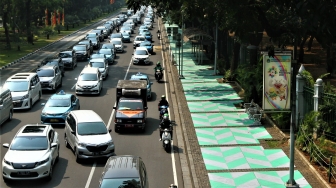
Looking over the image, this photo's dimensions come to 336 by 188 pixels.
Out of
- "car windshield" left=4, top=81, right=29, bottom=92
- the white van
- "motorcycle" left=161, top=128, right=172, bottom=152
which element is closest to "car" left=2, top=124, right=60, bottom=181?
"motorcycle" left=161, top=128, right=172, bottom=152

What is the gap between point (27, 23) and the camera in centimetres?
7100

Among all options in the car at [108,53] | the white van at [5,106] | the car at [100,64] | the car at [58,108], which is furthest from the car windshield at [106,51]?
the white van at [5,106]

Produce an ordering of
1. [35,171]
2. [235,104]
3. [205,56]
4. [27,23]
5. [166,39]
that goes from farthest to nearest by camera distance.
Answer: [166,39] < [27,23] < [205,56] < [235,104] < [35,171]

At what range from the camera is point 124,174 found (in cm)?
1658

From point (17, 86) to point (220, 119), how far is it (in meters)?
11.8

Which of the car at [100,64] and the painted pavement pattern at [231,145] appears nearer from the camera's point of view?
the painted pavement pattern at [231,145]

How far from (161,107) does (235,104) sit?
6876mm

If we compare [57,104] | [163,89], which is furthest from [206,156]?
[163,89]

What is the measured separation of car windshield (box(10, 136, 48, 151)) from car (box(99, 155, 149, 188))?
4.41 metres

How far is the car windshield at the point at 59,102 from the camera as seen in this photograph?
95.8 ft

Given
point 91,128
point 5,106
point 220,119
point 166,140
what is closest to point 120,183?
point 91,128

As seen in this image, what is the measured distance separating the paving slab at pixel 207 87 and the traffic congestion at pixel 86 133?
5.37 feet

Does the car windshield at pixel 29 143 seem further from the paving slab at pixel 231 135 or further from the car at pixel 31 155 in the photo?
the paving slab at pixel 231 135

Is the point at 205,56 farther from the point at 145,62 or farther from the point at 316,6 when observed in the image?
the point at 316,6
